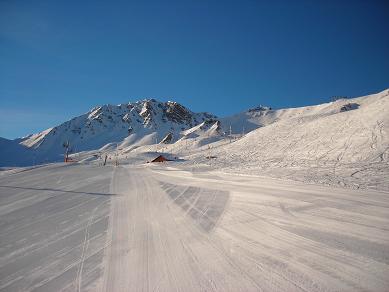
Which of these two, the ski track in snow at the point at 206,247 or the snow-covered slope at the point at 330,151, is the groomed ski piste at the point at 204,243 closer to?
the ski track in snow at the point at 206,247

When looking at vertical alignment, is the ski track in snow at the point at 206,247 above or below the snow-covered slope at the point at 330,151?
below

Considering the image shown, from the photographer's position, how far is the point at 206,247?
4.74 metres

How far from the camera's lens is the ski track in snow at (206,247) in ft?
11.9

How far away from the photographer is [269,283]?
3.48 meters

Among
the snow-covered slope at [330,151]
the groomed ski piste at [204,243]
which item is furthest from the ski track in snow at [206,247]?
the snow-covered slope at [330,151]

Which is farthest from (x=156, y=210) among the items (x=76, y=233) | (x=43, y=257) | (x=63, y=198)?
(x=63, y=198)

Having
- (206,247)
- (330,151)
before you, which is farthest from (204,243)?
(330,151)

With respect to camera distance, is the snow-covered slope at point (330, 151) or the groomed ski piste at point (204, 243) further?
the snow-covered slope at point (330, 151)

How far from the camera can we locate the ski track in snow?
3.63 m

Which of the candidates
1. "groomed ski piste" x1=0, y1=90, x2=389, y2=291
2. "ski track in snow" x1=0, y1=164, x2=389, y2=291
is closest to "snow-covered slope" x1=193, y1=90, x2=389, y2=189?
"groomed ski piste" x1=0, y1=90, x2=389, y2=291

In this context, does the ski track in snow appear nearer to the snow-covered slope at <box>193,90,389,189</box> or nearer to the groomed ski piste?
the groomed ski piste

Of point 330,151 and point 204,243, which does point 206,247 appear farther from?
point 330,151

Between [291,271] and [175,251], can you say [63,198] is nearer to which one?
[175,251]

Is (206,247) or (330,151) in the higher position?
(330,151)
